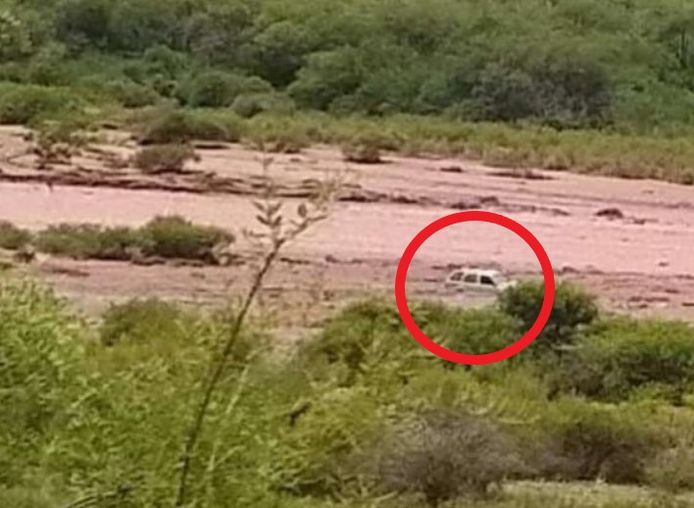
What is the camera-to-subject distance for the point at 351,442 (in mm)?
4328

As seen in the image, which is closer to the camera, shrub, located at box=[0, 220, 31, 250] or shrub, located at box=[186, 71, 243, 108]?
shrub, located at box=[0, 220, 31, 250]

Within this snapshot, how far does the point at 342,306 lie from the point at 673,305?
20.7ft

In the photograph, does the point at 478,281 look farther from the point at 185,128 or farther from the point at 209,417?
the point at 209,417

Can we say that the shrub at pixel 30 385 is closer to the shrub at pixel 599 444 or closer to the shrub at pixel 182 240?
the shrub at pixel 599 444

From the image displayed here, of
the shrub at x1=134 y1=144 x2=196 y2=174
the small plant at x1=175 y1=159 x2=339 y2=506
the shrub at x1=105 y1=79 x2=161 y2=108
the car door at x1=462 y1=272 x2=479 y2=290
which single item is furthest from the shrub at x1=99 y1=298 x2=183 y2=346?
the shrub at x1=105 y1=79 x2=161 y2=108

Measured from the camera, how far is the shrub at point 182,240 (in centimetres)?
1777

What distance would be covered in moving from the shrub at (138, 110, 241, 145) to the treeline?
7.03 ft

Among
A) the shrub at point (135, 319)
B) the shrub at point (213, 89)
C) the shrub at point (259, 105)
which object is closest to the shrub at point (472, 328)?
the shrub at point (135, 319)

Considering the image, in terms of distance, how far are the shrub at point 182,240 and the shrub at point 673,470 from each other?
8.54 meters

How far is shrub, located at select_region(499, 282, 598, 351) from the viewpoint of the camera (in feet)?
45.8

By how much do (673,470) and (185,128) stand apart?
1773 centimetres

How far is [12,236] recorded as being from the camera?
55.7ft

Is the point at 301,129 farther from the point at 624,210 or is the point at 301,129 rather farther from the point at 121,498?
the point at 121,498

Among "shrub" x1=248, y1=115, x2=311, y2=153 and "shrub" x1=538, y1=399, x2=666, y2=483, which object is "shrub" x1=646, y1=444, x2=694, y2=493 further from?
"shrub" x1=248, y1=115, x2=311, y2=153
